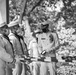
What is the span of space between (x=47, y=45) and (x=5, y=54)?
97 cm

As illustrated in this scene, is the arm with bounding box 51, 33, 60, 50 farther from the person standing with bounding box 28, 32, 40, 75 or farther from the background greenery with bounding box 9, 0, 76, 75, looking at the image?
the person standing with bounding box 28, 32, 40, 75

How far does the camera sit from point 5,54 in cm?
304

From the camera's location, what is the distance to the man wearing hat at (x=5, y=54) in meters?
3.05

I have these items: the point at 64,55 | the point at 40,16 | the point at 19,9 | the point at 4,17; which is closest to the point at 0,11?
the point at 4,17

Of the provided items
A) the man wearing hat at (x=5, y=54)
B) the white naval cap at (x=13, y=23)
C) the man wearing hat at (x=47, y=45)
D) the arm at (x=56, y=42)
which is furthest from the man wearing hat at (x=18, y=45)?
the arm at (x=56, y=42)

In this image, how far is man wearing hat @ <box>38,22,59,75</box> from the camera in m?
3.68

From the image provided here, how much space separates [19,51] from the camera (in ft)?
14.8

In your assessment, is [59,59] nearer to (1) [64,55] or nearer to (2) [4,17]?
(1) [64,55]

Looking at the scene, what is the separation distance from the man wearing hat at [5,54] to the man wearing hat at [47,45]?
0.57 metres

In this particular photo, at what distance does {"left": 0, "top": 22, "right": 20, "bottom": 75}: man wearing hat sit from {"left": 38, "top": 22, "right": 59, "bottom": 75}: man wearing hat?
1.88 feet

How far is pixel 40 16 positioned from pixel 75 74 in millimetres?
1222

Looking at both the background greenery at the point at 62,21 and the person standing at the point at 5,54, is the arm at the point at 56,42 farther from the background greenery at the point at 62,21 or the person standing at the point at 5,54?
the person standing at the point at 5,54

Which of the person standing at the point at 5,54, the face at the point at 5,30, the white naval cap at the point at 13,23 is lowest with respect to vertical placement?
the person standing at the point at 5,54

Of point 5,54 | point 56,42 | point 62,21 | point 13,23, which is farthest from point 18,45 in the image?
point 5,54
